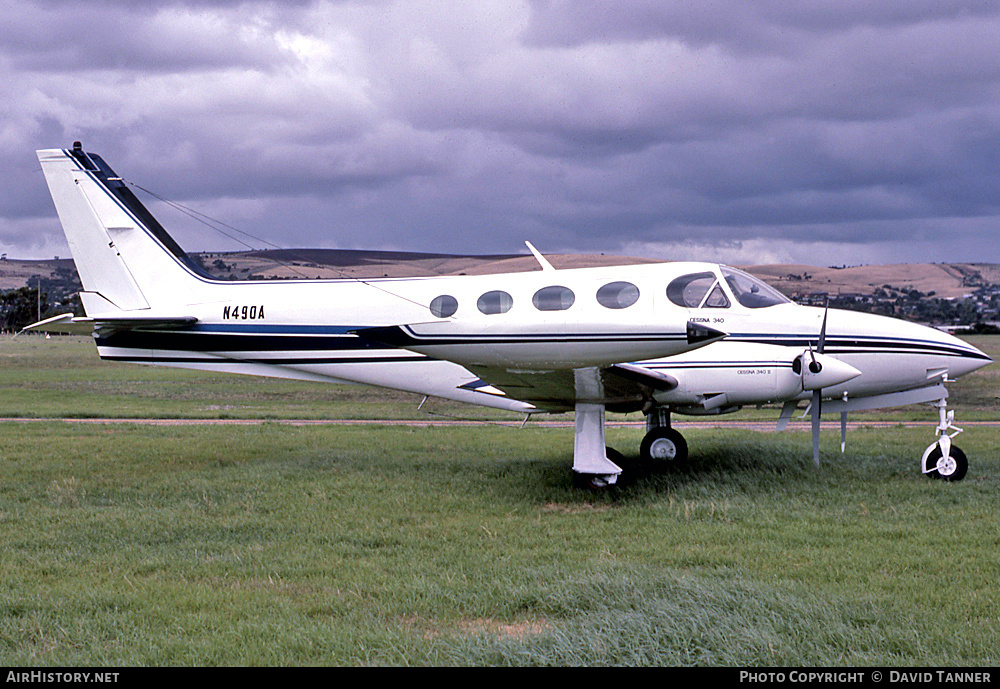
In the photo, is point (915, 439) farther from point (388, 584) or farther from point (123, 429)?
point (123, 429)

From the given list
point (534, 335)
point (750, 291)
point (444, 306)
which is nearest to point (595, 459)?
point (534, 335)

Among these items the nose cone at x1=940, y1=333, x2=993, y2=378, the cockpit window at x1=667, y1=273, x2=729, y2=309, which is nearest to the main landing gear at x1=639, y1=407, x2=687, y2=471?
the cockpit window at x1=667, y1=273, x2=729, y2=309

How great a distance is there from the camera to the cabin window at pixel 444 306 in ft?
38.2

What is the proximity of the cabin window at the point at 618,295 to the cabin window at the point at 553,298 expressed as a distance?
397mm

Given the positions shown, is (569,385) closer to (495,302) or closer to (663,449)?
(495,302)

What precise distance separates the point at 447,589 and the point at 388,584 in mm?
524

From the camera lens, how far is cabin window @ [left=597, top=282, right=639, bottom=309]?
1122 cm

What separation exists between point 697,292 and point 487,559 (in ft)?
18.4

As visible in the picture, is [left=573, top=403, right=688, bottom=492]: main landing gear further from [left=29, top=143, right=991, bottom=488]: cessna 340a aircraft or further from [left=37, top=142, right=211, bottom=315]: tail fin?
[left=37, top=142, right=211, bottom=315]: tail fin

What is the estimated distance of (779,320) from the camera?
1162 cm

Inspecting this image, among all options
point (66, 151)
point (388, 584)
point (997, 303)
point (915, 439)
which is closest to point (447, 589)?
point (388, 584)

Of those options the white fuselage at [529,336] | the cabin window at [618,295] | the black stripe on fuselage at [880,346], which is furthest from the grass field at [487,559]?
the cabin window at [618,295]

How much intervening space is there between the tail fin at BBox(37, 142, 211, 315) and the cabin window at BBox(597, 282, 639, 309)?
665 cm

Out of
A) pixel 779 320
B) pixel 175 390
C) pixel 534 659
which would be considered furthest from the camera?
pixel 175 390
